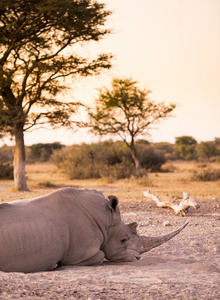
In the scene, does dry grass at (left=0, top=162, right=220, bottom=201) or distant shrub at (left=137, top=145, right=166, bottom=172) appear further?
distant shrub at (left=137, top=145, right=166, bottom=172)

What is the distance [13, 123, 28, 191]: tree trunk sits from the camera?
17.5m

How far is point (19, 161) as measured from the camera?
17.6 m

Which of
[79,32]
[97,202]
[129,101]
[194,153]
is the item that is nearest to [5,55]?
[79,32]

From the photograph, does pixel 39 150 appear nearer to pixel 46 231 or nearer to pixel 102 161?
pixel 102 161

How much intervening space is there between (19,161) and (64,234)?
13580 mm

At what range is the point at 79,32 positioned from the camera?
60.7 feet

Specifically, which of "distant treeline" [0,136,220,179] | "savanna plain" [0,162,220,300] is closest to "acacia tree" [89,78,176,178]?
"distant treeline" [0,136,220,179]

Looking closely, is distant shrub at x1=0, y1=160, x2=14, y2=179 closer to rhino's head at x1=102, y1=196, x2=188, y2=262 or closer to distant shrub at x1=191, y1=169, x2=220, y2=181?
distant shrub at x1=191, y1=169, x2=220, y2=181

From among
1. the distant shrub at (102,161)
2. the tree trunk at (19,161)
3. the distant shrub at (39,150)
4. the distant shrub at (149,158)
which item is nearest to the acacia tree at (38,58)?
the tree trunk at (19,161)

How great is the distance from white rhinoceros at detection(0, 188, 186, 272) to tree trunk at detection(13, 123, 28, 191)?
1302 centimetres

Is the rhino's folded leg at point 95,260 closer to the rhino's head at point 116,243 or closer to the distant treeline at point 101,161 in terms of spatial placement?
the rhino's head at point 116,243

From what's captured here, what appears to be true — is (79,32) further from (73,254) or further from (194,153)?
(194,153)

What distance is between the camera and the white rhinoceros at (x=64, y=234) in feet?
13.7

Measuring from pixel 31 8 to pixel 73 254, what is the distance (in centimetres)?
1403
